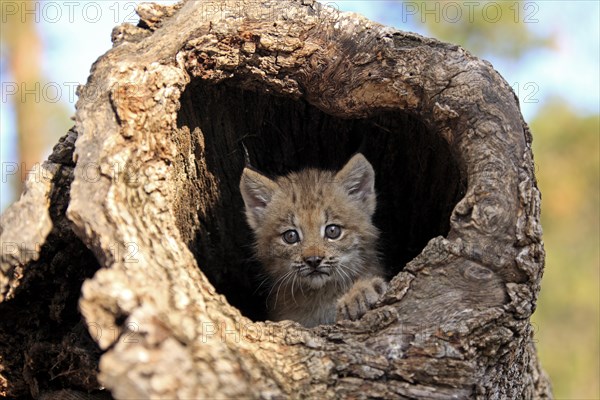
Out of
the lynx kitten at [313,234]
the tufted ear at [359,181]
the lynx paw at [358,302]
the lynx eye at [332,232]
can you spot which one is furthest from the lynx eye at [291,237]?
the lynx paw at [358,302]

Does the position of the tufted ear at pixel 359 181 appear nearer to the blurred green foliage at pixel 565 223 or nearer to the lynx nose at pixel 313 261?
the lynx nose at pixel 313 261

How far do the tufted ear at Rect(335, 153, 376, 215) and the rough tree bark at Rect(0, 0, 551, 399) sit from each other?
0.61 meters

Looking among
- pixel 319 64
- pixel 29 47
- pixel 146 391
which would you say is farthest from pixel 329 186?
pixel 29 47

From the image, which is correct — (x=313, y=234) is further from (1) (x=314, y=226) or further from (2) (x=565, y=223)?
(2) (x=565, y=223)

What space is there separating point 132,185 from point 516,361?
2.71m

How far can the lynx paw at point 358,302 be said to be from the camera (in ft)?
14.5

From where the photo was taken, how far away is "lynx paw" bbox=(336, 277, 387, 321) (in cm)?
441

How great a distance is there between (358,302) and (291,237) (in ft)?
5.07

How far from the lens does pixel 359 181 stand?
6059mm

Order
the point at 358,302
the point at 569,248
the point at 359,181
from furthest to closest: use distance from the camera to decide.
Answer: the point at 569,248 → the point at 359,181 → the point at 358,302

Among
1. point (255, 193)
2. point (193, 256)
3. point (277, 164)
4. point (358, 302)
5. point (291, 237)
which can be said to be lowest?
point (358, 302)

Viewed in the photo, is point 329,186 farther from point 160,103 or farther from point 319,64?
point 160,103

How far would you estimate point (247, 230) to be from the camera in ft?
21.6

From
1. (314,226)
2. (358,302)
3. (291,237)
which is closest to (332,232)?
(314,226)
